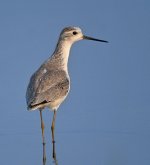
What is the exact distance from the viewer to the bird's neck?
53.1ft

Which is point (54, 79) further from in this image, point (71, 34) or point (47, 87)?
point (71, 34)

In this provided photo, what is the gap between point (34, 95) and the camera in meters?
15.0

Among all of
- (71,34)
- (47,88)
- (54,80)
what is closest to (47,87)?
(47,88)

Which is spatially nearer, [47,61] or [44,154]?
[44,154]

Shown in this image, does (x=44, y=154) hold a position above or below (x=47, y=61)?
below

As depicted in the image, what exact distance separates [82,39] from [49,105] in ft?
6.80

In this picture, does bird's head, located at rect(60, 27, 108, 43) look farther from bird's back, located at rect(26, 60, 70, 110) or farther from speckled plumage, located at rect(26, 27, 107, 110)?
bird's back, located at rect(26, 60, 70, 110)

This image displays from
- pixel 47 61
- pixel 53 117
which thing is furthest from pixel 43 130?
pixel 47 61

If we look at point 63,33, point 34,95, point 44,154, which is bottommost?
point 44,154

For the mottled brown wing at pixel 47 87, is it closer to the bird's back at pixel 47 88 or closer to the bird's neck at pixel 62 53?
the bird's back at pixel 47 88

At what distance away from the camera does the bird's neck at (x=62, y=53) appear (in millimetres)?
16172

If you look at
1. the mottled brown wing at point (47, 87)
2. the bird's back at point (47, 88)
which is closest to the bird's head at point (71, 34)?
the bird's back at point (47, 88)

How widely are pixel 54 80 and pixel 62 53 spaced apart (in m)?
1.02

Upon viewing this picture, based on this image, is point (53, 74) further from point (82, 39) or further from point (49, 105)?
point (82, 39)
